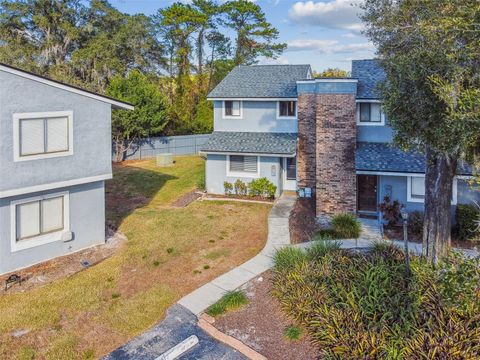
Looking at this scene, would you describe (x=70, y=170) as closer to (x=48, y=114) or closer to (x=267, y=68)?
(x=48, y=114)

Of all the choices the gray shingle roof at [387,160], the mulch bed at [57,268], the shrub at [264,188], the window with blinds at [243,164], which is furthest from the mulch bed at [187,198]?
the gray shingle roof at [387,160]

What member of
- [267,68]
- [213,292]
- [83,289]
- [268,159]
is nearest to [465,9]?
[213,292]

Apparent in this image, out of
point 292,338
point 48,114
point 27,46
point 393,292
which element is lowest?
point 292,338

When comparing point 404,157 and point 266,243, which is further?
point 404,157

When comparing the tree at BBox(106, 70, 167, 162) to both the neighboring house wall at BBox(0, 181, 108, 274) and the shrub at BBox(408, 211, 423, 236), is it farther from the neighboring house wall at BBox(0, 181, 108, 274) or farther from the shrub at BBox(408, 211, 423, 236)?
the shrub at BBox(408, 211, 423, 236)

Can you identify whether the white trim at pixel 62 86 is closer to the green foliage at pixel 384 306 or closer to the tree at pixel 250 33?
the green foliage at pixel 384 306

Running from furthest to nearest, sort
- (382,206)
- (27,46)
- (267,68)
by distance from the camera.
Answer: (27,46), (267,68), (382,206)

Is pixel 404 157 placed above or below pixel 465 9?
below
